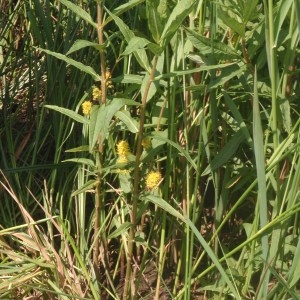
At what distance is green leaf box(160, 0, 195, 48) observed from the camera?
4.27 ft

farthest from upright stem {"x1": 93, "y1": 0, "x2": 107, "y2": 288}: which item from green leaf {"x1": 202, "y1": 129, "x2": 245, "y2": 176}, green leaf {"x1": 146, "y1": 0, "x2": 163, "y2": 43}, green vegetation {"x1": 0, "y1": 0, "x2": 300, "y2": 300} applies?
green leaf {"x1": 202, "y1": 129, "x2": 245, "y2": 176}

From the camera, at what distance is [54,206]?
6.26ft

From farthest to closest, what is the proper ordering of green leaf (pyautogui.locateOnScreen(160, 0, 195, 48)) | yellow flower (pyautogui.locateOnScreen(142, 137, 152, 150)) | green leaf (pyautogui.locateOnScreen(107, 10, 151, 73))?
yellow flower (pyautogui.locateOnScreen(142, 137, 152, 150)) < green leaf (pyautogui.locateOnScreen(107, 10, 151, 73)) < green leaf (pyautogui.locateOnScreen(160, 0, 195, 48))

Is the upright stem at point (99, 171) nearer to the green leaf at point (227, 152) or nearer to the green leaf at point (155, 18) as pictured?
the green leaf at point (155, 18)

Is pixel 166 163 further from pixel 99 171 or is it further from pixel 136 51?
pixel 136 51

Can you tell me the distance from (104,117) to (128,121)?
90mm

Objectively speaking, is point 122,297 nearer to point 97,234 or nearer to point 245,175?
point 97,234

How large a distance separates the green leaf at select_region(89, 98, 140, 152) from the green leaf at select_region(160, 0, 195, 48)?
13 cm

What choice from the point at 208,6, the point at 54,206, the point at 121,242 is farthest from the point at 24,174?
the point at 208,6

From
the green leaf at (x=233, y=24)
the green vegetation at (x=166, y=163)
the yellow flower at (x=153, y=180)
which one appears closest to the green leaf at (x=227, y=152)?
the green vegetation at (x=166, y=163)

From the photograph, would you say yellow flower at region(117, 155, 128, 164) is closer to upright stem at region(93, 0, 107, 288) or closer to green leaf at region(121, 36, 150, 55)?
upright stem at region(93, 0, 107, 288)

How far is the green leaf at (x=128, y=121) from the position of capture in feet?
4.84

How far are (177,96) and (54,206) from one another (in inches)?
18.1

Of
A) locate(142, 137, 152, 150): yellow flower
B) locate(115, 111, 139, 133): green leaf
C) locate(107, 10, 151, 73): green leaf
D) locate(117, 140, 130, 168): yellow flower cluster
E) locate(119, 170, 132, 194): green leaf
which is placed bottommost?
locate(119, 170, 132, 194): green leaf
